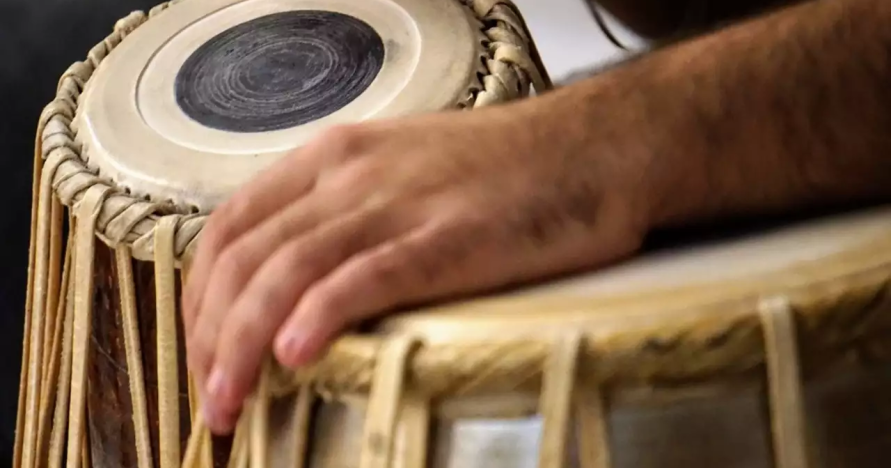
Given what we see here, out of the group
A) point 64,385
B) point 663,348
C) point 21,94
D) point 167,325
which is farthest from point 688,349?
point 21,94

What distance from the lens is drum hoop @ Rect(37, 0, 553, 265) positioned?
703mm

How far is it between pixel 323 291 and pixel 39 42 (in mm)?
1121

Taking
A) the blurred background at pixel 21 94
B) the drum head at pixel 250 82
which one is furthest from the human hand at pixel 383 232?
the blurred background at pixel 21 94

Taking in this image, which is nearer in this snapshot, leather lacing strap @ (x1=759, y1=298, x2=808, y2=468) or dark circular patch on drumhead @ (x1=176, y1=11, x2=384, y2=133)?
leather lacing strap @ (x1=759, y1=298, x2=808, y2=468)

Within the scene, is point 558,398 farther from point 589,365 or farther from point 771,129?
point 771,129

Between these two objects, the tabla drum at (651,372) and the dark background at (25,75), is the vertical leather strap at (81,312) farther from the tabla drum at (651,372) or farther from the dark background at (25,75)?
the dark background at (25,75)

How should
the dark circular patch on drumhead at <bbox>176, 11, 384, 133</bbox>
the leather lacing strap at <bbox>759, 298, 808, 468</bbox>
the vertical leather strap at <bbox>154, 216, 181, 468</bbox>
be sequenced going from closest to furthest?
1. the leather lacing strap at <bbox>759, 298, 808, 468</bbox>
2. the vertical leather strap at <bbox>154, 216, 181, 468</bbox>
3. the dark circular patch on drumhead at <bbox>176, 11, 384, 133</bbox>

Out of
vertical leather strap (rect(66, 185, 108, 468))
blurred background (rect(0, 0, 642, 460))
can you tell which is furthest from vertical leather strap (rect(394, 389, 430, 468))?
blurred background (rect(0, 0, 642, 460))

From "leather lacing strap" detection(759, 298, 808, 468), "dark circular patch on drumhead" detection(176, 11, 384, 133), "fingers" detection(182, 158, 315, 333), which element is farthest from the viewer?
"dark circular patch on drumhead" detection(176, 11, 384, 133)

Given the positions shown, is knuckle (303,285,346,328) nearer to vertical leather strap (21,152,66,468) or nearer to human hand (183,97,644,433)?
human hand (183,97,644,433)

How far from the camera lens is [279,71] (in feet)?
2.86

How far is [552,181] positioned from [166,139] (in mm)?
433

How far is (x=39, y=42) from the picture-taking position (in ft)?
4.46

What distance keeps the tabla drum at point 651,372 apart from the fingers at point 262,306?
0.11ft
